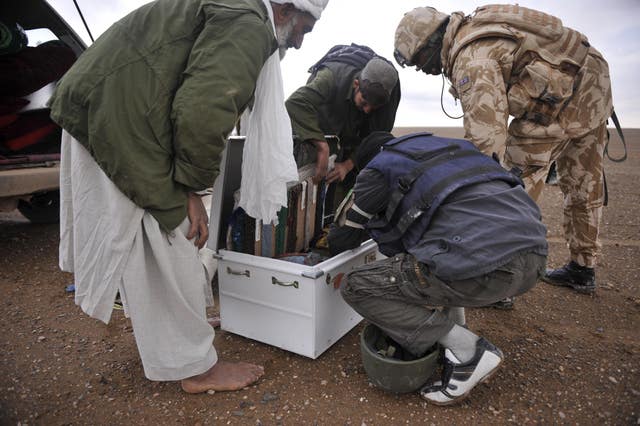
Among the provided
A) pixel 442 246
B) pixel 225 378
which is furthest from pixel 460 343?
pixel 225 378

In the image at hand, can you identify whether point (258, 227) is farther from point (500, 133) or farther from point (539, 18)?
point (539, 18)

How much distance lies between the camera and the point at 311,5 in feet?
6.20

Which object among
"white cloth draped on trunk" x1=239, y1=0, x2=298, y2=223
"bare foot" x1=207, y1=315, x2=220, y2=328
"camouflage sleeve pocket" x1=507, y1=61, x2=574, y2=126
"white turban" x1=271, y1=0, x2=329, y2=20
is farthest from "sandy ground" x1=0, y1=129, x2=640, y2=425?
"white turban" x1=271, y1=0, x2=329, y2=20

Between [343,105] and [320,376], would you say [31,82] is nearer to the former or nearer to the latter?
[343,105]

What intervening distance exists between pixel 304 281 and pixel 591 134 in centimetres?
223

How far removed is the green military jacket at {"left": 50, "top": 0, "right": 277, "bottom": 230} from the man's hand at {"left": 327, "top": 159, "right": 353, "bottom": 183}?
1.28 metres

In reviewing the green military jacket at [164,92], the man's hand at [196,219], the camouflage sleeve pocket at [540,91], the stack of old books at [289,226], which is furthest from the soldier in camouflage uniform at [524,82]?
the man's hand at [196,219]

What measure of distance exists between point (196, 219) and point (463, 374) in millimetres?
1360

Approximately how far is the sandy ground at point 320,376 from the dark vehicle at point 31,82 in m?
1.07

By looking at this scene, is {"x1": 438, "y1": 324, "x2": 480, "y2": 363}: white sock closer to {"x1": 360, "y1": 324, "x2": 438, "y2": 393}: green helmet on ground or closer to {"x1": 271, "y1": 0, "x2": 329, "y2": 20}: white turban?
{"x1": 360, "y1": 324, "x2": 438, "y2": 393}: green helmet on ground

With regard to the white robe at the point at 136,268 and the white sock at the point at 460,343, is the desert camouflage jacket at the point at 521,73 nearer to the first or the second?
the white sock at the point at 460,343

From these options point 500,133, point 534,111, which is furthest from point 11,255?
point 534,111

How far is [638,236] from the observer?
4.70 m

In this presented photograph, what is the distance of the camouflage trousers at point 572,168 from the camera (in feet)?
8.82
